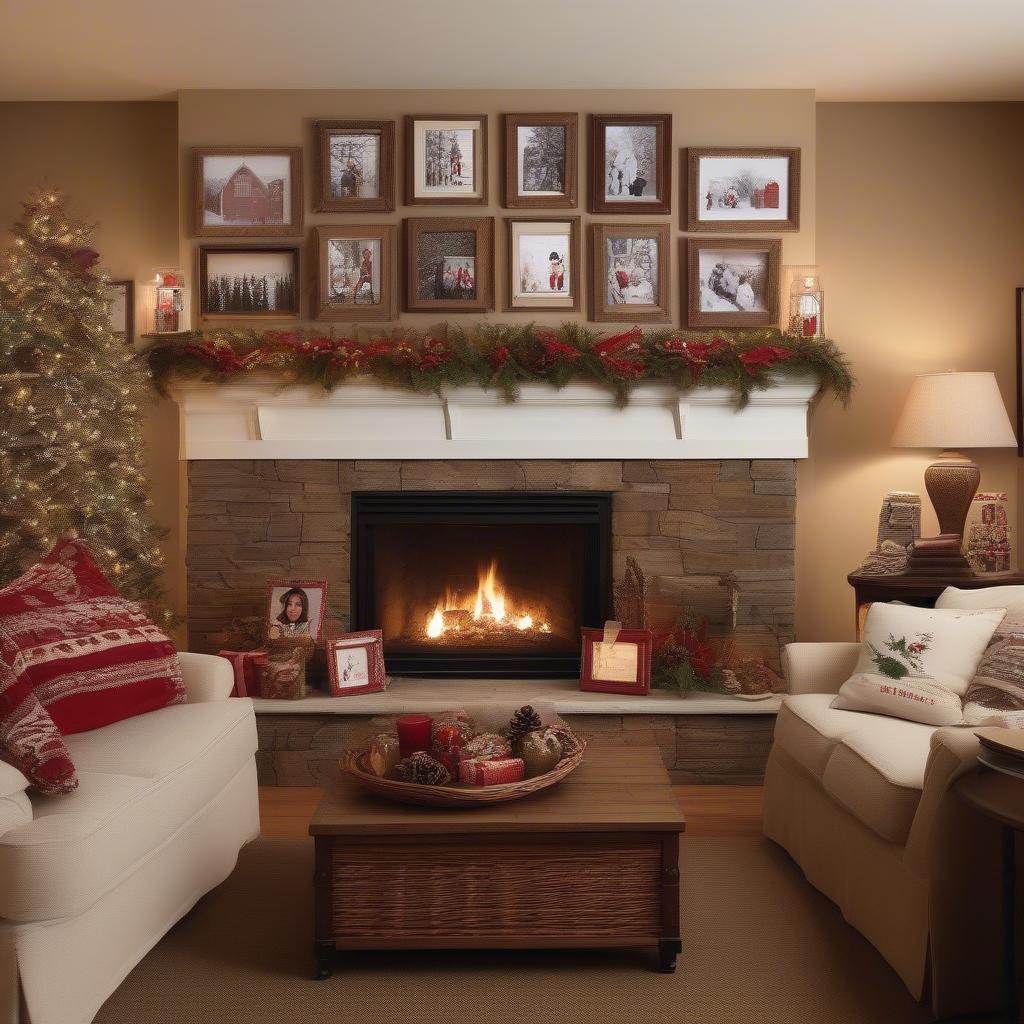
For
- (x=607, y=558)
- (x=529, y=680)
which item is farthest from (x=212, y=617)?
(x=607, y=558)

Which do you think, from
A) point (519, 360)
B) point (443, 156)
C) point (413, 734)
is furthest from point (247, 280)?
point (413, 734)

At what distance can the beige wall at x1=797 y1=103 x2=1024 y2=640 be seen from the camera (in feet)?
14.7

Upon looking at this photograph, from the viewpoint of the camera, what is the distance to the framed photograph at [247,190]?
4.24 meters

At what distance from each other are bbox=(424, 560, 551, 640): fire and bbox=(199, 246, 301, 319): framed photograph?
4.38 feet

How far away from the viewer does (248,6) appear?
3494 millimetres

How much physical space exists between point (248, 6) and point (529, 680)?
2660 millimetres

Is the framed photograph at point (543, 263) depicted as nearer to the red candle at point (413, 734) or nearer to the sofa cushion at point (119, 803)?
the sofa cushion at point (119, 803)

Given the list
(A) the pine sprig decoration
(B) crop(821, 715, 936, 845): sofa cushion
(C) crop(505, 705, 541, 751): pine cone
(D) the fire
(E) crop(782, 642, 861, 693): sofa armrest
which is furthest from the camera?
(D) the fire

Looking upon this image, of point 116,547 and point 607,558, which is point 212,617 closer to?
point 116,547

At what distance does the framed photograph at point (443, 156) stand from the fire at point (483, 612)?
1.53 metres

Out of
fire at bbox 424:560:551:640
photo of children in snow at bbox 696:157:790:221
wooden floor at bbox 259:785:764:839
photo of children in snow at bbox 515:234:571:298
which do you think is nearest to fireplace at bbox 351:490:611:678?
fire at bbox 424:560:551:640

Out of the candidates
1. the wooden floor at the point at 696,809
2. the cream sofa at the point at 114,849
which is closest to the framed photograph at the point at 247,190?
the cream sofa at the point at 114,849

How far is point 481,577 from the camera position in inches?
175

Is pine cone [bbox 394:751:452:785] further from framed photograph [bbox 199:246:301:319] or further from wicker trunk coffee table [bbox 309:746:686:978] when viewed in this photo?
framed photograph [bbox 199:246:301:319]
